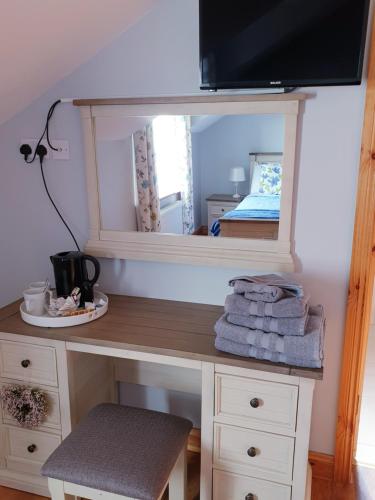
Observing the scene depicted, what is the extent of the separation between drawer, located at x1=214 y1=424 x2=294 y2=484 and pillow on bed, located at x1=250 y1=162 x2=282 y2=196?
88 cm

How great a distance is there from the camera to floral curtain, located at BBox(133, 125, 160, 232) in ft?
6.21

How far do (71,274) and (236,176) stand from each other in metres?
0.78

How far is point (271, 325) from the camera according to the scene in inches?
55.5

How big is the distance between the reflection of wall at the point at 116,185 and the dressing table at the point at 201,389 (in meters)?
0.35

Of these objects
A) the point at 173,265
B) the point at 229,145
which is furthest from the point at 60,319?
the point at 229,145

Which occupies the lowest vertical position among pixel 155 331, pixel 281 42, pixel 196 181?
pixel 155 331

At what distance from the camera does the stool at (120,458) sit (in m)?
1.35

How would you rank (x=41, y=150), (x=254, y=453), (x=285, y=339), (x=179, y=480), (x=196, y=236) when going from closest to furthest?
(x=285, y=339)
(x=254, y=453)
(x=179, y=480)
(x=196, y=236)
(x=41, y=150)

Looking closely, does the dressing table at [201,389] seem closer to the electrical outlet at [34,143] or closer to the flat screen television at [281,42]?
the electrical outlet at [34,143]

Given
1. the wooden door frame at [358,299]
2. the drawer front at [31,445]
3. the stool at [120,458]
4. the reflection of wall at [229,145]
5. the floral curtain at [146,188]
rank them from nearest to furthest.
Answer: the stool at [120,458]
the wooden door frame at [358,299]
the reflection of wall at [229,145]
the drawer front at [31,445]
the floral curtain at [146,188]

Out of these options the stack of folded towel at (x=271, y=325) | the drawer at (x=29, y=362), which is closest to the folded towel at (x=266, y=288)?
the stack of folded towel at (x=271, y=325)

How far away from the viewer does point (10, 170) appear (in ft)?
6.72

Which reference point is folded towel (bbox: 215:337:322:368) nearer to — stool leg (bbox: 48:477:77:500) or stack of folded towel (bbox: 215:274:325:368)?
stack of folded towel (bbox: 215:274:325:368)

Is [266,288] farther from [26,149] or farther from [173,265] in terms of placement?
[26,149]
